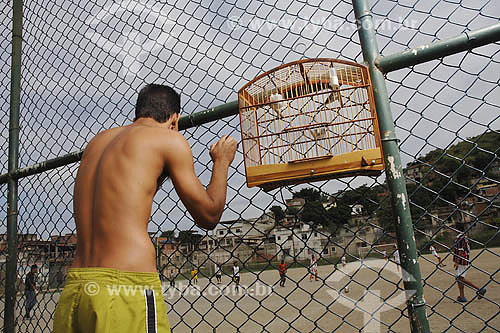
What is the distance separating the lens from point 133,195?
57.7 inches

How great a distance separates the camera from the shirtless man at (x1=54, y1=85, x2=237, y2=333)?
1380mm

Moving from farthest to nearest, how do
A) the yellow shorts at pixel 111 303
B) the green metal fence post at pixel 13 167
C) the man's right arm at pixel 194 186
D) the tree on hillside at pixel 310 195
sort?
the green metal fence post at pixel 13 167 < the tree on hillside at pixel 310 195 < the man's right arm at pixel 194 186 < the yellow shorts at pixel 111 303

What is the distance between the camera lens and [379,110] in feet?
5.02

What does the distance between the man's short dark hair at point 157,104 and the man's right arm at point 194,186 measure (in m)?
0.20

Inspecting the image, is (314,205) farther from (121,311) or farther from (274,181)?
(121,311)

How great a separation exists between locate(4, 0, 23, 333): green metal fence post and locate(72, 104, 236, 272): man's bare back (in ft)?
4.82

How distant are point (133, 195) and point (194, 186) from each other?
0.77 feet

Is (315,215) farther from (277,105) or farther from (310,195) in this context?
(277,105)

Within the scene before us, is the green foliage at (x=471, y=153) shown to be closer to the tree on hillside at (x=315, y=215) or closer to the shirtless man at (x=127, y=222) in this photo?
the tree on hillside at (x=315, y=215)

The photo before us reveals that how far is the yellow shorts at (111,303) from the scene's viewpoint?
1.36 m

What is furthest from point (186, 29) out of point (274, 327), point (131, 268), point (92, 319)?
point (274, 327)

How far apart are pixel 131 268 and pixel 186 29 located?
1560 millimetres

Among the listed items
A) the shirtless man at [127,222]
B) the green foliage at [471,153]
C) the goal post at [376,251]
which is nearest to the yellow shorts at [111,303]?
the shirtless man at [127,222]

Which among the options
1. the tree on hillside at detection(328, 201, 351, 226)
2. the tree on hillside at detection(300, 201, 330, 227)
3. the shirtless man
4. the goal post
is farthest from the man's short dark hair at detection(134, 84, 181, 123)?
the goal post
